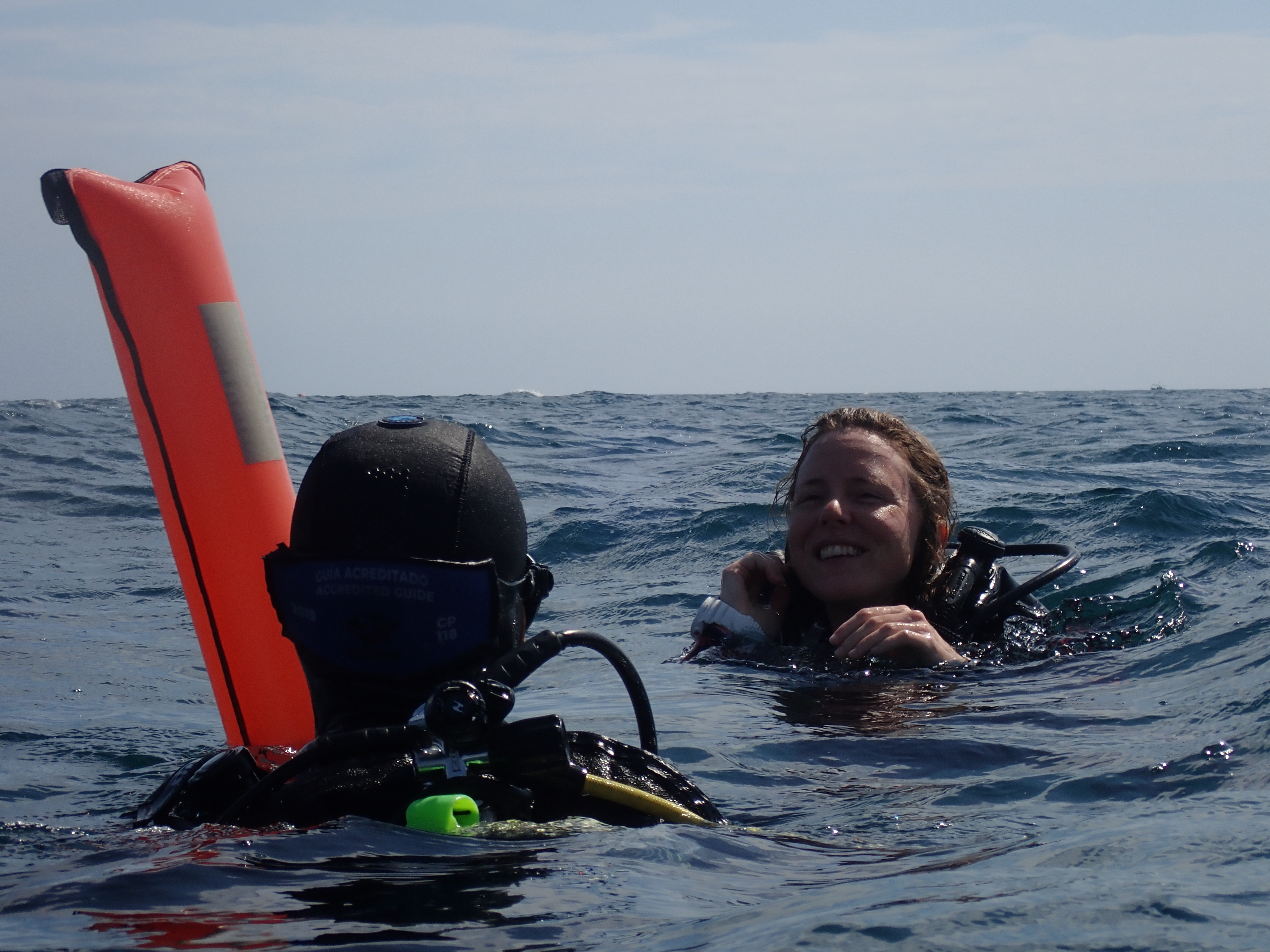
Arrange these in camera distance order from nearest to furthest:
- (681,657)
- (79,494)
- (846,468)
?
(846,468), (681,657), (79,494)

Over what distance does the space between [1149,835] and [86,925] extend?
188cm

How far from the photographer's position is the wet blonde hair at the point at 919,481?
4.66 m

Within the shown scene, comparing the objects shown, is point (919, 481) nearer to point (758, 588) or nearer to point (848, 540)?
point (848, 540)

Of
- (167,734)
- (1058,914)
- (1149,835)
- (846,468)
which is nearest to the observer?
(1058,914)

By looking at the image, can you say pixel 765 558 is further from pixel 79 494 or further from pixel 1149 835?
pixel 79 494

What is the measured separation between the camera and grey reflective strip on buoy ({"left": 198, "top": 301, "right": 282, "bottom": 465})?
340 cm

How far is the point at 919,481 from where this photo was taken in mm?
4641

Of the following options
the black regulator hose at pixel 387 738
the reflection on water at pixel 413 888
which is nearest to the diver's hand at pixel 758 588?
the black regulator hose at pixel 387 738

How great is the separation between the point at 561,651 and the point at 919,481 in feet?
9.25

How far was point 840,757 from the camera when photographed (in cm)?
334

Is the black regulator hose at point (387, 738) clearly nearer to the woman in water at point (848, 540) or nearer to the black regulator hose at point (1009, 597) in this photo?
the woman in water at point (848, 540)

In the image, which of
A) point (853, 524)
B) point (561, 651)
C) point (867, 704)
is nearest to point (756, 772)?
point (867, 704)

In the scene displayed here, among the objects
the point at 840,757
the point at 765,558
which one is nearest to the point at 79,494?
the point at 765,558

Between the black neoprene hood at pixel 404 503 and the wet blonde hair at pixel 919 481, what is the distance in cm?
274
